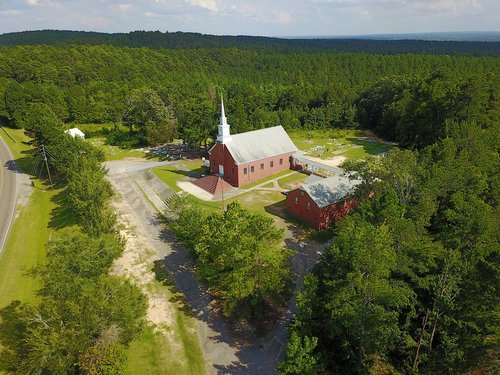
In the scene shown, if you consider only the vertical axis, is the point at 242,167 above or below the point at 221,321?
above

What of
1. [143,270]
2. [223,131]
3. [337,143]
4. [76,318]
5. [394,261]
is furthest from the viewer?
[337,143]

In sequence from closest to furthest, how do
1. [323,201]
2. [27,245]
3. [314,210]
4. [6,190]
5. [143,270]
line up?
[143,270], [27,245], [323,201], [314,210], [6,190]

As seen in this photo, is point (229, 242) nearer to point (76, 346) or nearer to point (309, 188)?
point (76, 346)

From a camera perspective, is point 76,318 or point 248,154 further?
point 248,154

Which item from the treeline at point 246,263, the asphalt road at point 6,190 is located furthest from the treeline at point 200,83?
the treeline at point 246,263

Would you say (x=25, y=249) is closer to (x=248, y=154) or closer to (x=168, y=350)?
(x=168, y=350)

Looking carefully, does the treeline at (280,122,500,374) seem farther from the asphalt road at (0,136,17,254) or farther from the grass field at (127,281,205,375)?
the asphalt road at (0,136,17,254)

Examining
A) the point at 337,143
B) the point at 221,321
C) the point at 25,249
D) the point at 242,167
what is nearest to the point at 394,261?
the point at 221,321
